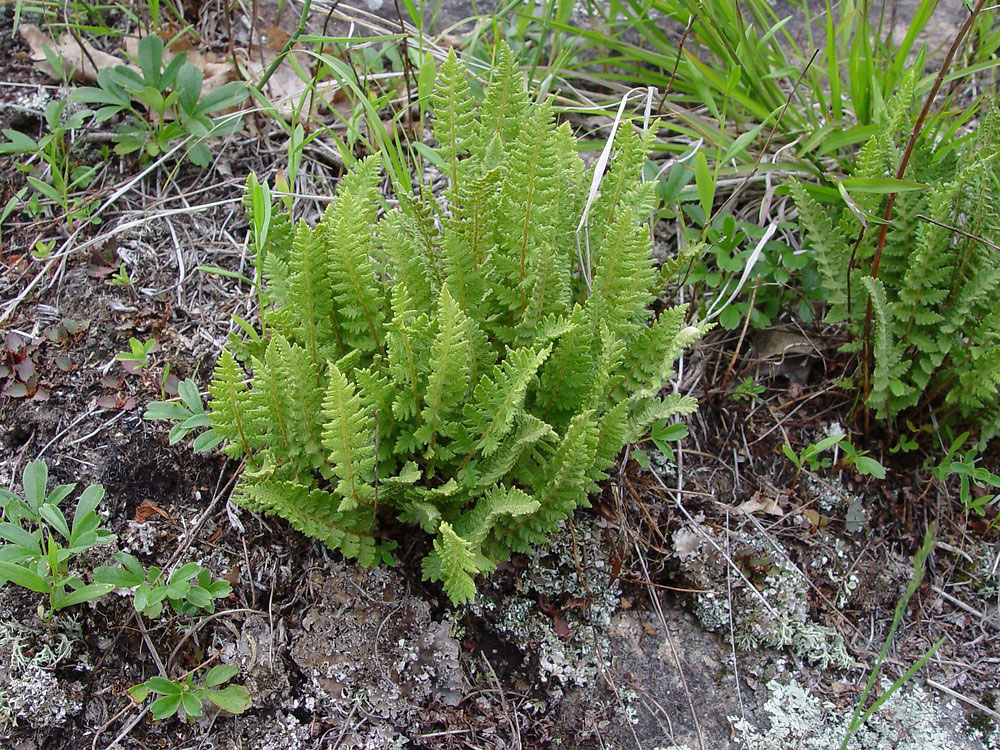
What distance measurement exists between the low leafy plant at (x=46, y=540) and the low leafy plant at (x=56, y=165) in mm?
1012

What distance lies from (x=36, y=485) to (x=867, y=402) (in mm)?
2311

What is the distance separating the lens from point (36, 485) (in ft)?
6.67

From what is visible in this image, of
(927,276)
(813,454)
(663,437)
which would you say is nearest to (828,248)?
(927,276)

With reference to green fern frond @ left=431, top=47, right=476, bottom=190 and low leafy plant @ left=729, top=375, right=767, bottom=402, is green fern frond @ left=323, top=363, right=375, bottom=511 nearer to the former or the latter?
green fern frond @ left=431, top=47, right=476, bottom=190

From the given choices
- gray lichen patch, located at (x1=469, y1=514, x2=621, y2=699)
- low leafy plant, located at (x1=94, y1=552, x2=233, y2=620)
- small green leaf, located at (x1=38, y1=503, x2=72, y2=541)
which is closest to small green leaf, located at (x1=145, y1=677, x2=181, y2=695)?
low leafy plant, located at (x1=94, y1=552, x2=233, y2=620)

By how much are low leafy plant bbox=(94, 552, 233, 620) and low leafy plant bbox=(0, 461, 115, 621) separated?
0.04m

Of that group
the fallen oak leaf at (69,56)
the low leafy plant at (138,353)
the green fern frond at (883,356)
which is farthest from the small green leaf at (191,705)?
the fallen oak leaf at (69,56)

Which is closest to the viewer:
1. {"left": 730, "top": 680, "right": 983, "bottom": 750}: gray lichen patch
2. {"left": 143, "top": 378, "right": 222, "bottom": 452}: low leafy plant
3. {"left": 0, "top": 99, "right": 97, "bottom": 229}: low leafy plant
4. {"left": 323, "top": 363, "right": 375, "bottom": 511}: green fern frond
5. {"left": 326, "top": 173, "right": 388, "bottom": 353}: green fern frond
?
{"left": 323, "top": 363, "right": 375, "bottom": 511}: green fern frond

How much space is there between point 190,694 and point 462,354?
3.23 feet

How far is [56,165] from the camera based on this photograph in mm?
2668

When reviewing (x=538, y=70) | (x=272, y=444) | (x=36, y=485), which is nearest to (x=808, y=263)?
(x=538, y=70)

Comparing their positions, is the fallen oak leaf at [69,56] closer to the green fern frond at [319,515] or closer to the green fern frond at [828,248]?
the green fern frond at [319,515]

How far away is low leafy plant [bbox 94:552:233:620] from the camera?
1929 mm

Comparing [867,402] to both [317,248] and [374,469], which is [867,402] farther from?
[317,248]
